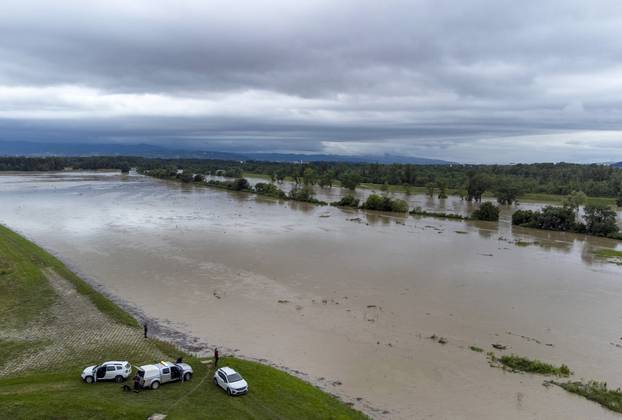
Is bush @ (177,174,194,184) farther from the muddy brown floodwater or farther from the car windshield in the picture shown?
the car windshield

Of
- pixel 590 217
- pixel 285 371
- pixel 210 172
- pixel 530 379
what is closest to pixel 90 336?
pixel 285 371

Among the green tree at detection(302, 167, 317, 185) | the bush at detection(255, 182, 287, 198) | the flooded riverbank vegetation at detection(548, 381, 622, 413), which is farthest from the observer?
the green tree at detection(302, 167, 317, 185)

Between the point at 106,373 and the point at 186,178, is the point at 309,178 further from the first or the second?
the point at 106,373

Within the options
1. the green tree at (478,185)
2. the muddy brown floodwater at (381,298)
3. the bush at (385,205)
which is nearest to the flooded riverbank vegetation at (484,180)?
the green tree at (478,185)

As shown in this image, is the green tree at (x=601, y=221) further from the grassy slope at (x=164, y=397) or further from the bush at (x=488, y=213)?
the grassy slope at (x=164, y=397)

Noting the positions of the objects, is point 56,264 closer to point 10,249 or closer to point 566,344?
point 10,249

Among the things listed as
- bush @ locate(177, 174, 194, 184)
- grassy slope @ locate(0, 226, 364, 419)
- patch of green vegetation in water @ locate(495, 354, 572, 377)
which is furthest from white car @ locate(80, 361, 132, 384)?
bush @ locate(177, 174, 194, 184)

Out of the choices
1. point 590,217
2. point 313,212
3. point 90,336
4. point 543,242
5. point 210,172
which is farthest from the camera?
point 210,172
